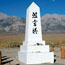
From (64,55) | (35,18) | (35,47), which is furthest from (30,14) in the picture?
(64,55)

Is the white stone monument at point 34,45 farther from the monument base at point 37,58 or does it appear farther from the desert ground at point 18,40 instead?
the desert ground at point 18,40

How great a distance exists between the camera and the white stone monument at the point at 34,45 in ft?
48.1

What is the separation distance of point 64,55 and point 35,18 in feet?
19.4

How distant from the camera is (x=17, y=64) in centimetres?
1466

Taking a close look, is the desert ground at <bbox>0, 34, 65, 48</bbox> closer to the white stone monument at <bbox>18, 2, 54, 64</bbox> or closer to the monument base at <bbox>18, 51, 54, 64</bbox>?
the white stone monument at <bbox>18, 2, 54, 64</bbox>

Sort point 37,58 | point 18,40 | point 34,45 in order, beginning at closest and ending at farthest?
point 37,58 < point 34,45 < point 18,40

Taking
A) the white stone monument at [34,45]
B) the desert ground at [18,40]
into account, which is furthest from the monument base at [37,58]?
the desert ground at [18,40]

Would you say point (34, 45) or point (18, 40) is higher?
point (18, 40)

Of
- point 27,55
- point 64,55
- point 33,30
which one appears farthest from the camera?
point 64,55

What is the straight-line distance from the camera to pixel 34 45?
50.8 ft

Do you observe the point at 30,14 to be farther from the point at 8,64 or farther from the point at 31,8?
the point at 8,64

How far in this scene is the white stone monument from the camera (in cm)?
1466

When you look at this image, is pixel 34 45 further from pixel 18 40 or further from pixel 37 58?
pixel 18 40

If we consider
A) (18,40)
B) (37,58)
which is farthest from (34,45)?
(18,40)
